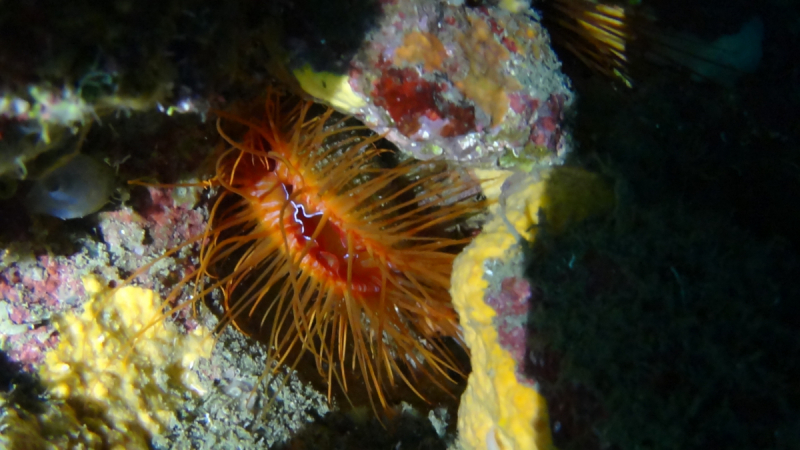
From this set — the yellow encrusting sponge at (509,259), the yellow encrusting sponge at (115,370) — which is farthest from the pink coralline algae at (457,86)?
the yellow encrusting sponge at (115,370)

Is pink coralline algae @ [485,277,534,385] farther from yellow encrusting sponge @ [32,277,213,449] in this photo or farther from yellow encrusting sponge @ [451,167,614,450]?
yellow encrusting sponge @ [32,277,213,449]

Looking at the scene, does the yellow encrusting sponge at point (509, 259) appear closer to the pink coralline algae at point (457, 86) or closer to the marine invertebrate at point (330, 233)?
the pink coralline algae at point (457, 86)

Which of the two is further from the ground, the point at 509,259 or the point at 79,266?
the point at 509,259

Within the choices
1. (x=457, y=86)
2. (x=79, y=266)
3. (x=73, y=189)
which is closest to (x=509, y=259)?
(x=457, y=86)

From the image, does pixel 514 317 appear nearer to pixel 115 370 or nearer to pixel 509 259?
pixel 509 259

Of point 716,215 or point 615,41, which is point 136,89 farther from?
point 615,41

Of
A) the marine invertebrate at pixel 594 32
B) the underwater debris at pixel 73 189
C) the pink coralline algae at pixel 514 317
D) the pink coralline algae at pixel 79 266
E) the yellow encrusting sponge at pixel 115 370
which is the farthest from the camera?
the marine invertebrate at pixel 594 32

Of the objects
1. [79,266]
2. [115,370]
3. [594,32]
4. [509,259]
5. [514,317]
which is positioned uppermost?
[594,32]

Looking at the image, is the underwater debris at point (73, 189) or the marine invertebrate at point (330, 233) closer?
the underwater debris at point (73, 189)
